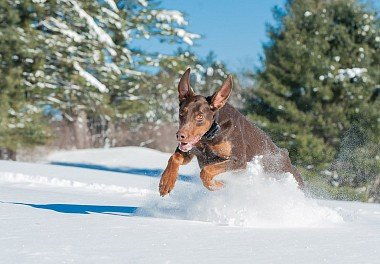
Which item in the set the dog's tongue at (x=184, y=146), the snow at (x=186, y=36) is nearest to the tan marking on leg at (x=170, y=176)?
the dog's tongue at (x=184, y=146)

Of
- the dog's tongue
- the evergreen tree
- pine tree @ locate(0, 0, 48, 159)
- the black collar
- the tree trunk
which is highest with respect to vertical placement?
the black collar

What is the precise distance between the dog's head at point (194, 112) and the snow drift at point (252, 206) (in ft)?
2.01

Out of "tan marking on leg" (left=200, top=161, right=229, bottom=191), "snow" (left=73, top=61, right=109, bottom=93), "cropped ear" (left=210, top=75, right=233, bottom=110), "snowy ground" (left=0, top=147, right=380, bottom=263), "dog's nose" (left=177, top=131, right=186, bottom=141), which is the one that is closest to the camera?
"snowy ground" (left=0, top=147, right=380, bottom=263)

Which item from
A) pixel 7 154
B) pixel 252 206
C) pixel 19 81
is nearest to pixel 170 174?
pixel 252 206

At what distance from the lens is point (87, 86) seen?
24094 mm

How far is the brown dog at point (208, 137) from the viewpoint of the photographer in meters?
5.65

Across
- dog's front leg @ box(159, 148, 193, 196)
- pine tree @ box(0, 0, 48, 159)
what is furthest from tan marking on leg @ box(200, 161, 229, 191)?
pine tree @ box(0, 0, 48, 159)

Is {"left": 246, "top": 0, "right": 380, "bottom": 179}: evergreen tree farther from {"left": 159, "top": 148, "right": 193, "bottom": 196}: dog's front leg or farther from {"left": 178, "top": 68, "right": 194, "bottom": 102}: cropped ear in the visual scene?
{"left": 159, "top": 148, "right": 193, "bottom": 196}: dog's front leg

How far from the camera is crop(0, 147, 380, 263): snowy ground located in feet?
12.7

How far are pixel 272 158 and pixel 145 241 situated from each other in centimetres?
291

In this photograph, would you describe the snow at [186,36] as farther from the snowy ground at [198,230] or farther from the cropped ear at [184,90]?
the cropped ear at [184,90]

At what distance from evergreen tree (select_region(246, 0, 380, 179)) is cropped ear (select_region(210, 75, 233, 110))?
13.4 m

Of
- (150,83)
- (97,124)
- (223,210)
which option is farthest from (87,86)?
(223,210)

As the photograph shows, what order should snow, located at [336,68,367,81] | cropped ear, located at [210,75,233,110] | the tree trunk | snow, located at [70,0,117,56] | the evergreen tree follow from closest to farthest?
1. cropped ear, located at [210,75,233,110]
2. the evergreen tree
3. snow, located at [336,68,367,81]
4. snow, located at [70,0,117,56]
5. the tree trunk
